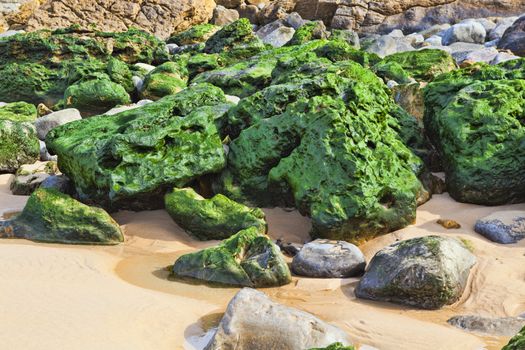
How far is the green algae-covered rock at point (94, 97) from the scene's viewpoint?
1240 centimetres

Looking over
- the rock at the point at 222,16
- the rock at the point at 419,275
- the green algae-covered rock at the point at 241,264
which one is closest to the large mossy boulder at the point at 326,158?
the green algae-covered rock at the point at 241,264

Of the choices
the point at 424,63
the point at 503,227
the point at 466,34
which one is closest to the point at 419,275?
the point at 503,227

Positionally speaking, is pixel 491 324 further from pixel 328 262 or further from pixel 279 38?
pixel 279 38

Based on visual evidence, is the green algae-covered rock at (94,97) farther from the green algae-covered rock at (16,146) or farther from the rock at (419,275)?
the rock at (419,275)

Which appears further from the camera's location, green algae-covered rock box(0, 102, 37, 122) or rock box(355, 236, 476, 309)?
green algae-covered rock box(0, 102, 37, 122)

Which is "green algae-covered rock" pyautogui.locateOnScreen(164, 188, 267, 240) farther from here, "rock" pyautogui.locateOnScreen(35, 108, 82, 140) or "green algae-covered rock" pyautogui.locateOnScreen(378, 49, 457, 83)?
"green algae-covered rock" pyautogui.locateOnScreen(378, 49, 457, 83)

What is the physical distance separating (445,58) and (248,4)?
18.2 m

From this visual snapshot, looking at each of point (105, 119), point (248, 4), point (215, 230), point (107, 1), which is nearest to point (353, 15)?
point (248, 4)

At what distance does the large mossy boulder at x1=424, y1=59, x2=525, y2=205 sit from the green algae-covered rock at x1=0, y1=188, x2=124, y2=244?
13.4 ft

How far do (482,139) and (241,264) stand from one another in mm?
3624

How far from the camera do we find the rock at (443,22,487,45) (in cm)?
2083

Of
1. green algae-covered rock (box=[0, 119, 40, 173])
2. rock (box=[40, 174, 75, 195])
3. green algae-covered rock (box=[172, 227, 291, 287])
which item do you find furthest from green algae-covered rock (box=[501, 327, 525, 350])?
green algae-covered rock (box=[0, 119, 40, 173])

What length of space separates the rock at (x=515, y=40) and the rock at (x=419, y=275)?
13680 millimetres

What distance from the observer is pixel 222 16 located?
88.9ft
